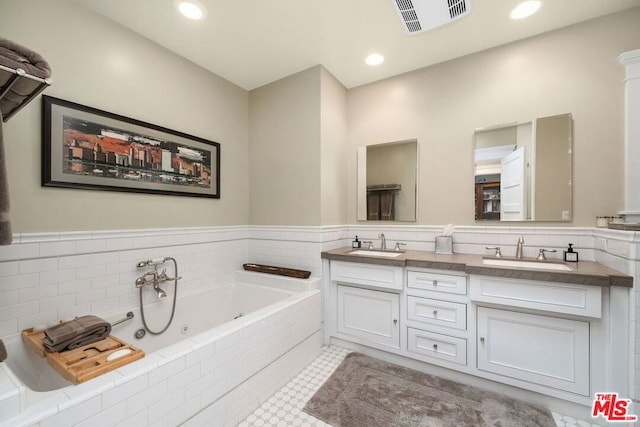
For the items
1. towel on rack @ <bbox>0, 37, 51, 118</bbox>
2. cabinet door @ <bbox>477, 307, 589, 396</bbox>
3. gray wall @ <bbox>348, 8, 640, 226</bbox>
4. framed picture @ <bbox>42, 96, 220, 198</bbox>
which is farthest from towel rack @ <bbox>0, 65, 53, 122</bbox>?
cabinet door @ <bbox>477, 307, 589, 396</bbox>

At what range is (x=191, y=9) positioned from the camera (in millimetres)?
1835

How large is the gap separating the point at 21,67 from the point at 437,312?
8.56 ft

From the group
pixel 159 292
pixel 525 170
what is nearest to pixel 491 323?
pixel 525 170

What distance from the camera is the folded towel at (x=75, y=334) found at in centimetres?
132

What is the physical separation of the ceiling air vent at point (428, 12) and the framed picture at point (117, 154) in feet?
6.49

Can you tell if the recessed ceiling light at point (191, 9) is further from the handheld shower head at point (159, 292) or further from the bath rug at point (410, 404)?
the bath rug at point (410, 404)

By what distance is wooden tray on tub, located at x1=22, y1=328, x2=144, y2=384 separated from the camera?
1124 mm

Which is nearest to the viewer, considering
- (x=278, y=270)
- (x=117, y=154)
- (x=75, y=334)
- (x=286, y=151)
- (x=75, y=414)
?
(x=75, y=414)

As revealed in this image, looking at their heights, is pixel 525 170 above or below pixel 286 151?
below

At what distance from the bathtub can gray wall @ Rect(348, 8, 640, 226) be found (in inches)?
54.8

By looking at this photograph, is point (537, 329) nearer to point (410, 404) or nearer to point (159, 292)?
point (410, 404)

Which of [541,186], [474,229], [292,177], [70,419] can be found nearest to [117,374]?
[70,419]

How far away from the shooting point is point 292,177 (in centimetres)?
270

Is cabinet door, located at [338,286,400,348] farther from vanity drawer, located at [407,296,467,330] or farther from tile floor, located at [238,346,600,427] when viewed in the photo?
tile floor, located at [238,346,600,427]
